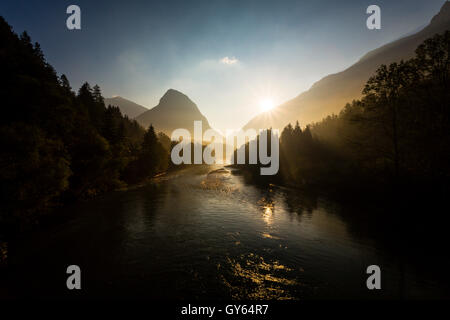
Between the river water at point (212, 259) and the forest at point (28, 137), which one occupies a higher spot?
the forest at point (28, 137)

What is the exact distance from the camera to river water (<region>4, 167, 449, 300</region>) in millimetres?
7902

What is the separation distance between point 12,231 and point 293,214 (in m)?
26.4

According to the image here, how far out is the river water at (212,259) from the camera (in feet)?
25.9

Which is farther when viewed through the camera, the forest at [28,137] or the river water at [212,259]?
the forest at [28,137]

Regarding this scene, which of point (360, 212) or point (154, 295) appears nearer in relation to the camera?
point (154, 295)

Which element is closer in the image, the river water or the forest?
the river water

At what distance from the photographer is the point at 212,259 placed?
34.6 ft

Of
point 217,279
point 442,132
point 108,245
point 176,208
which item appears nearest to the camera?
point 217,279

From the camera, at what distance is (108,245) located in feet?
39.5

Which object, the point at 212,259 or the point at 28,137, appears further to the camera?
the point at 28,137

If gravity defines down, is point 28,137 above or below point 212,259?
above
